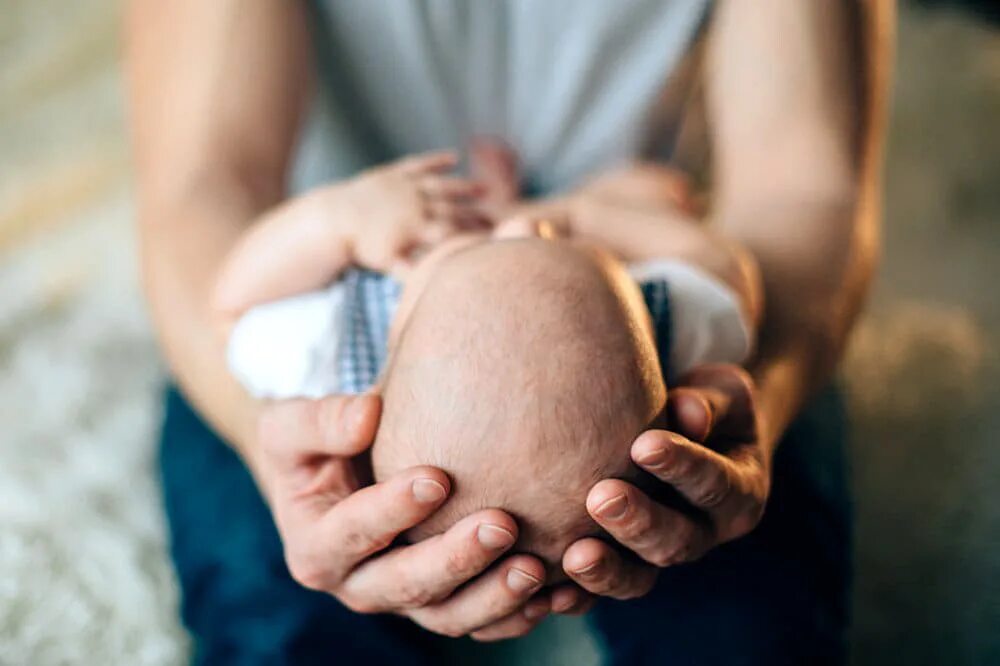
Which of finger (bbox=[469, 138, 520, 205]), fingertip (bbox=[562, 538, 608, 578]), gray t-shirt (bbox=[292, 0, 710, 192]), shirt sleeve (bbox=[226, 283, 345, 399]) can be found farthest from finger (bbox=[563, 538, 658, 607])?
gray t-shirt (bbox=[292, 0, 710, 192])

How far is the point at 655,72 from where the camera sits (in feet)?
3.17

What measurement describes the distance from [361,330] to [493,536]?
0.23 m

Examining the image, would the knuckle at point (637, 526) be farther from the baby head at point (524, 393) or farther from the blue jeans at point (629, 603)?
the blue jeans at point (629, 603)

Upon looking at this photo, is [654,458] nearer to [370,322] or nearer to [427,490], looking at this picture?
[427,490]

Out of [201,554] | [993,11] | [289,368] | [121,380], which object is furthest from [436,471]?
[993,11]

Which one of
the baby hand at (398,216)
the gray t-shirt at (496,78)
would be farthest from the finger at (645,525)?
the gray t-shirt at (496,78)

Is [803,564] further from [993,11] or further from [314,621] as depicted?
[993,11]

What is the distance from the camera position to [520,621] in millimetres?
562

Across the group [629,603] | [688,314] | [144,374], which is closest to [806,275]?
[688,314]

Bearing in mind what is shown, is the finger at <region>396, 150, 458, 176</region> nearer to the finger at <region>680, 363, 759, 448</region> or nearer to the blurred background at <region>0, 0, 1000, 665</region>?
the finger at <region>680, 363, 759, 448</region>

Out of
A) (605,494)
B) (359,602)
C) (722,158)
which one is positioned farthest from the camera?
(722,158)

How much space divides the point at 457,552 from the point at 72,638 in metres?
0.39

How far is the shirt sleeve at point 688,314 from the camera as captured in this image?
2.09ft

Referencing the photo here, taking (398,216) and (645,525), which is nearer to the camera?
(645,525)
